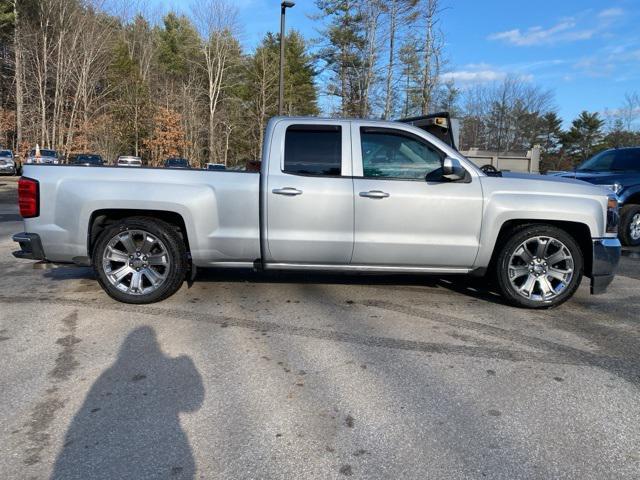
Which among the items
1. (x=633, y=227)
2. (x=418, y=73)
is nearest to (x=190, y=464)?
(x=633, y=227)

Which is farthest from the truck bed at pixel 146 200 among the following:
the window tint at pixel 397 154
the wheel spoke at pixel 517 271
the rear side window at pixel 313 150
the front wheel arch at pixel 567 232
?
the wheel spoke at pixel 517 271

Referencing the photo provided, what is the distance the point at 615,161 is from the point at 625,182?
1.00 metres

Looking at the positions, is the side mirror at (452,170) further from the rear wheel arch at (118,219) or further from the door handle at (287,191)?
the rear wheel arch at (118,219)

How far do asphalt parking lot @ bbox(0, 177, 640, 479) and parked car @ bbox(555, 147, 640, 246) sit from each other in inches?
198

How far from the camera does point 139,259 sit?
197 inches

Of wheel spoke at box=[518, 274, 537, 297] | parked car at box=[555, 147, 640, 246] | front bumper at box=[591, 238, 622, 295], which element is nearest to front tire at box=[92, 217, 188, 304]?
wheel spoke at box=[518, 274, 537, 297]

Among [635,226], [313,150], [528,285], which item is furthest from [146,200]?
[635,226]

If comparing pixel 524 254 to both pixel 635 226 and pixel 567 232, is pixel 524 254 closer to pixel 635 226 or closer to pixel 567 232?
pixel 567 232

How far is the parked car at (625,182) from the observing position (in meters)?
9.66

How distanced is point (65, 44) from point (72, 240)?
135 feet

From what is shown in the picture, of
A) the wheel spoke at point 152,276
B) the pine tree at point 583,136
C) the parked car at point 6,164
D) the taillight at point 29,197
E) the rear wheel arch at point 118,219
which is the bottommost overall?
the wheel spoke at point 152,276

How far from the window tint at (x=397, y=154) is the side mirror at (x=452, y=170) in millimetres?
184

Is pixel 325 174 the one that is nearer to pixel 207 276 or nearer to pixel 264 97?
pixel 207 276

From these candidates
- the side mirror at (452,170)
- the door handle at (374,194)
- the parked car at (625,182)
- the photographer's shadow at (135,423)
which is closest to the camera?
the photographer's shadow at (135,423)
